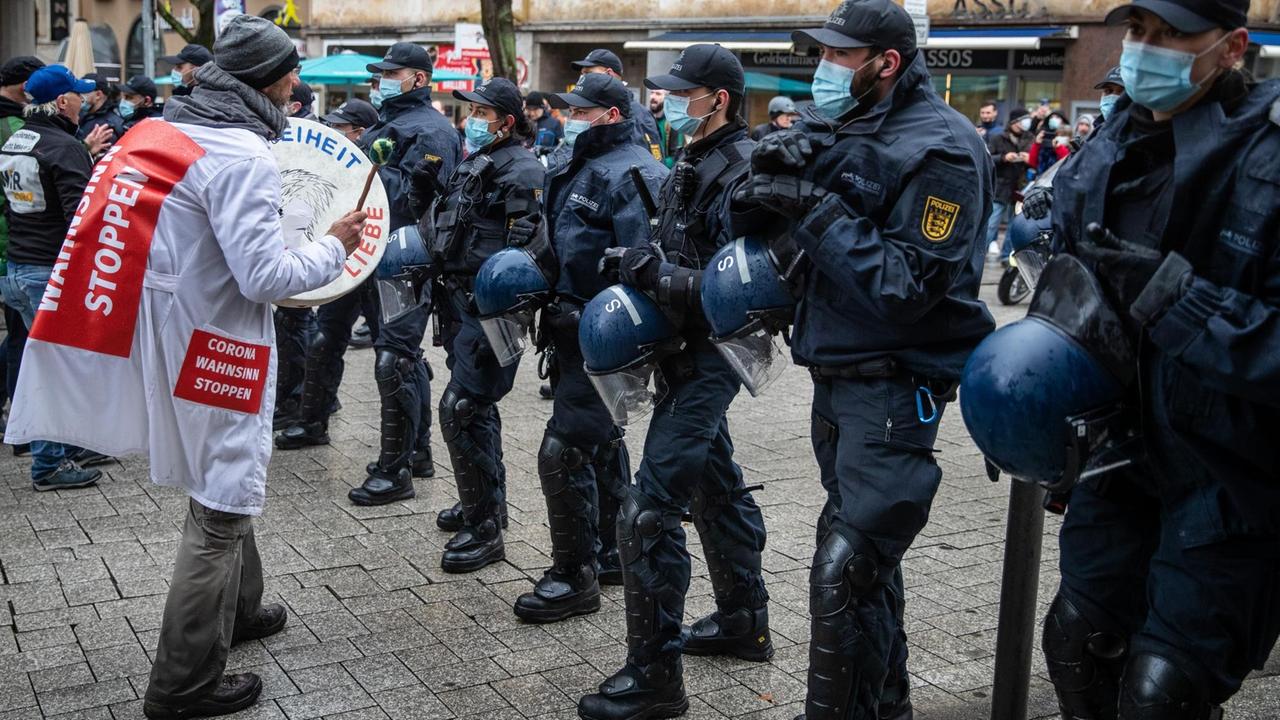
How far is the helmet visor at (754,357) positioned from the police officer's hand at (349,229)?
1.25m

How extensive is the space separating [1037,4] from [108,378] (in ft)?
65.3

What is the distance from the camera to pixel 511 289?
206 inches

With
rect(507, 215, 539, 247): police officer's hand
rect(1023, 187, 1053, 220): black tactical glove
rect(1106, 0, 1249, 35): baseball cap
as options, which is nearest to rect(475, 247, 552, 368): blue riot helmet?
rect(507, 215, 539, 247): police officer's hand

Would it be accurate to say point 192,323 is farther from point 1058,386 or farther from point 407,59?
point 407,59

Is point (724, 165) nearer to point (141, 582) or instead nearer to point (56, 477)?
point (141, 582)

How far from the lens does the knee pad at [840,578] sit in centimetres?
363

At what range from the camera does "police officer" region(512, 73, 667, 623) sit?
16.8 ft

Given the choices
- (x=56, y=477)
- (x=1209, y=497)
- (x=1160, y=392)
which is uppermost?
(x=1160, y=392)

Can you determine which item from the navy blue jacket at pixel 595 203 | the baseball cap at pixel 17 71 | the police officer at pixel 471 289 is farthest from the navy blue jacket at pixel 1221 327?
the baseball cap at pixel 17 71

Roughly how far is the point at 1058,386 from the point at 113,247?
2769mm

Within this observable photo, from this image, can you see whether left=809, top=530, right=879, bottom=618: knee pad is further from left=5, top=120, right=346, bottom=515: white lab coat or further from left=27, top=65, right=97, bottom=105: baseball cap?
left=27, top=65, right=97, bottom=105: baseball cap

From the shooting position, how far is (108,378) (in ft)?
13.5

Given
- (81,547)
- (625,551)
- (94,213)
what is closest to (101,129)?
(81,547)

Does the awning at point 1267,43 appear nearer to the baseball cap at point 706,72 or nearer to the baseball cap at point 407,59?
the baseball cap at point 407,59
